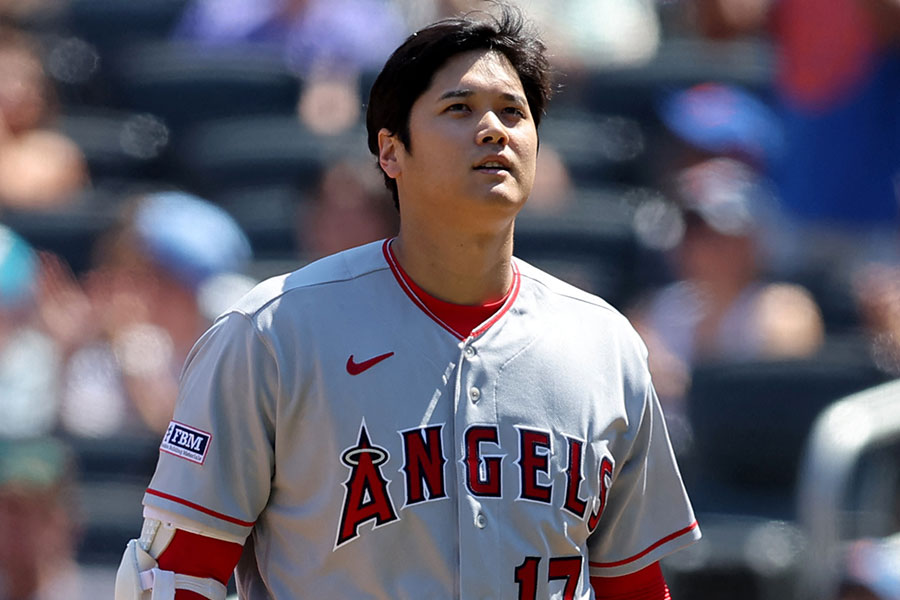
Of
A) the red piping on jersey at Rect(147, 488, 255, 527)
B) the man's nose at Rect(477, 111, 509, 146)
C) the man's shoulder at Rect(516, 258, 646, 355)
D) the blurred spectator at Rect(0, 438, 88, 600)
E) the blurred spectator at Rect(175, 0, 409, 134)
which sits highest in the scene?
the blurred spectator at Rect(175, 0, 409, 134)

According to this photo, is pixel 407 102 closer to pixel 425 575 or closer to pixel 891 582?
pixel 425 575

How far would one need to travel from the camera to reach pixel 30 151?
7000mm

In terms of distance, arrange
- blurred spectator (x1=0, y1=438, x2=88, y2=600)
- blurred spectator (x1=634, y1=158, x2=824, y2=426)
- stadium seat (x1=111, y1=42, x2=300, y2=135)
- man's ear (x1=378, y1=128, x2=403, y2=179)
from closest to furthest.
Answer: man's ear (x1=378, y1=128, x2=403, y2=179), blurred spectator (x1=0, y1=438, x2=88, y2=600), blurred spectator (x1=634, y1=158, x2=824, y2=426), stadium seat (x1=111, y1=42, x2=300, y2=135)

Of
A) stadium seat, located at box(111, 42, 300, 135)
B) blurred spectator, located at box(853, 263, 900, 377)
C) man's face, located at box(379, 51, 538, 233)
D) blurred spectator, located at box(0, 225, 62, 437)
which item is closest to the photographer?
man's face, located at box(379, 51, 538, 233)

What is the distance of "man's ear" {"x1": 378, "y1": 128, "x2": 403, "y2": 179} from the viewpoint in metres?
2.64

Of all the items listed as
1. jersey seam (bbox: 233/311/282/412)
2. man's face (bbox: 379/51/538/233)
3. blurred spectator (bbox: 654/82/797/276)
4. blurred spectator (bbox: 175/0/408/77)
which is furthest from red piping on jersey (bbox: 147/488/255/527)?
blurred spectator (bbox: 175/0/408/77)

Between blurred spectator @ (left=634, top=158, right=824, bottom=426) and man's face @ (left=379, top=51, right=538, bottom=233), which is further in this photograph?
blurred spectator @ (left=634, top=158, right=824, bottom=426)

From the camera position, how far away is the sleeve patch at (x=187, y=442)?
2428 millimetres

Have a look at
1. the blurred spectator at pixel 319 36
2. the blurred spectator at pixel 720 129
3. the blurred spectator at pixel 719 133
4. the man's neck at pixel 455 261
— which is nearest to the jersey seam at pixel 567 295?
the man's neck at pixel 455 261

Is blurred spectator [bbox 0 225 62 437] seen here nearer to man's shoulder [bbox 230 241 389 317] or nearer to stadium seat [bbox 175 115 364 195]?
stadium seat [bbox 175 115 364 195]

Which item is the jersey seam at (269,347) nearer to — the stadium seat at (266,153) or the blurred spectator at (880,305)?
the blurred spectator at (880,305)

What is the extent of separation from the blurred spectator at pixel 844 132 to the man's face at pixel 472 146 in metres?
3.74

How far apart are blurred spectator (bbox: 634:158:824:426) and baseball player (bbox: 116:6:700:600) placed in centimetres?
286

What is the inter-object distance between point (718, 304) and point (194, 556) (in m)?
3.63
